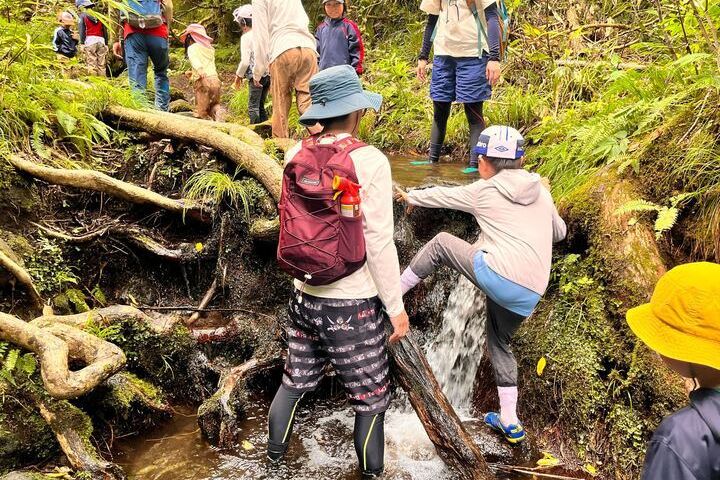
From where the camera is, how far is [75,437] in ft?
12.7

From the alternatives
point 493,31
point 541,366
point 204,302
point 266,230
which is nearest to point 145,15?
point 266,230

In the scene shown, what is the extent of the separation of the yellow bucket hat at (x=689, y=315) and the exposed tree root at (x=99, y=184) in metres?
4.93

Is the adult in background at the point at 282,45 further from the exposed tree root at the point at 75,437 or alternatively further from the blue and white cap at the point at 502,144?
the exposed tree root at the point at 75,437

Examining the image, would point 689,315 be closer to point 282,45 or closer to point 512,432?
point 512,432

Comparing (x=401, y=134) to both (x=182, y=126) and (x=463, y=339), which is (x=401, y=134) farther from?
(x=463, y=339)

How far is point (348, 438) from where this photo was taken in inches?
179

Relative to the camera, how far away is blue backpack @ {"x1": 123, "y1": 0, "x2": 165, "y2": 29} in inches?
290

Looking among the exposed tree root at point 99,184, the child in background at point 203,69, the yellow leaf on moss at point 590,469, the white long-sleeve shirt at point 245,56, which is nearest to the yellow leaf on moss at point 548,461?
the yellow leaf on moss at point 590,469

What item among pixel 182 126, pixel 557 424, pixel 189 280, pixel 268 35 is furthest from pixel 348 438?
pixel 268 35

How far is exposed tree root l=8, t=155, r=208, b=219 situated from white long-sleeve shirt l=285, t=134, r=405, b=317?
2831 millimetres

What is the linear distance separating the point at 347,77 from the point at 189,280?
3541mm

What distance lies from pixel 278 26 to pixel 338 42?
5.25ft

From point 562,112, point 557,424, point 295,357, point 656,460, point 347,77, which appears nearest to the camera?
point 656,460

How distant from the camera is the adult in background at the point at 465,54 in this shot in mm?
6160
